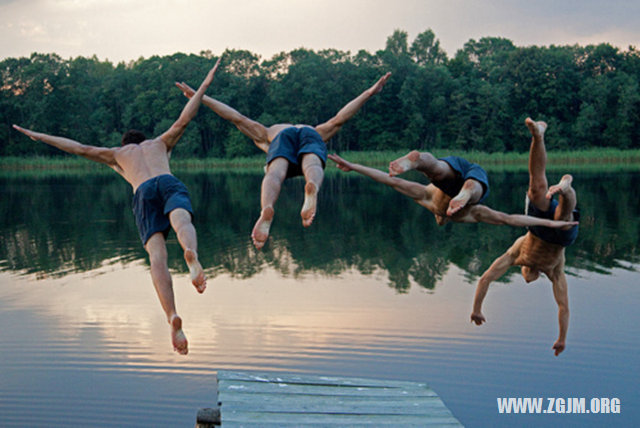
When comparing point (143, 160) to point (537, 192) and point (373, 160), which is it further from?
point (373, 160)

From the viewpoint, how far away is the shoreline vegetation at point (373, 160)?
241 feet

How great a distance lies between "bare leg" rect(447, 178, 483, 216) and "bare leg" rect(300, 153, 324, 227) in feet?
4.79

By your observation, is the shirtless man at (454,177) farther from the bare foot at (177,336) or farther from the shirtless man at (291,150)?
the bare foot at (177,336)

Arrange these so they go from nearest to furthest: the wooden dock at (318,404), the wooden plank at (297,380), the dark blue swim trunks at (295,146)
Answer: the dark blue swim trunks at (295,146) < the wooden dock at (318,404) < the wooden plank at (297,380)

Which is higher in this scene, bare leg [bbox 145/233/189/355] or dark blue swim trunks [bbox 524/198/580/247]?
dark blue swim trunks [bbox 524/198/580/247]

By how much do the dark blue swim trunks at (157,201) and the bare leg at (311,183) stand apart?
140cm

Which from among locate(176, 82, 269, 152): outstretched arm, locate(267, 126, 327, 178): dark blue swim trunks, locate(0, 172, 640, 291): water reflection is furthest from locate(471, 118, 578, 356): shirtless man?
locate(0, 172, 640, 291): water reflection

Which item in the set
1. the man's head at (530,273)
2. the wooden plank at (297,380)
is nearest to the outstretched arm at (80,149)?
the wooden plank at (297,380)

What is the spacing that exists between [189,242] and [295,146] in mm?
1869

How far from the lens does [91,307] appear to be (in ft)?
69.5

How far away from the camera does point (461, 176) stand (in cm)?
871

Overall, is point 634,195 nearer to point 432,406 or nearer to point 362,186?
point 362,186

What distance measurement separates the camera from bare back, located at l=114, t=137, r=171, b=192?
333 inches

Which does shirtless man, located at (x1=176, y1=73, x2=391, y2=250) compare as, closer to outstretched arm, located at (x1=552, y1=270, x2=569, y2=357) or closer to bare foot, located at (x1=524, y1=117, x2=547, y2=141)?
bare foot, located at (x1=524, y1=117, x2=547, y2=141)
